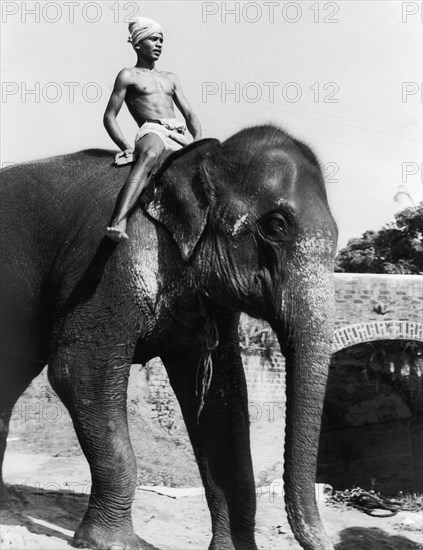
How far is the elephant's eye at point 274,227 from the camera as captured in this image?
4.96 m

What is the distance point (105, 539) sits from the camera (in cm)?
508

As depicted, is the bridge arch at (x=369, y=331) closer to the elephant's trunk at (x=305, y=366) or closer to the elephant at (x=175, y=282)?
the elephant at (x=175, y=282)

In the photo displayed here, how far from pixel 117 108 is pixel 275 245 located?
130 centimetres

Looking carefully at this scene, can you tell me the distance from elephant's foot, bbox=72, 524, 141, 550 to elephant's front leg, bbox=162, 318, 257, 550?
2.44ft

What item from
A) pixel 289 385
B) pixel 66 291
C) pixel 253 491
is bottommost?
pixel 253 491

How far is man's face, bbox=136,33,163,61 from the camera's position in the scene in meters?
5.52

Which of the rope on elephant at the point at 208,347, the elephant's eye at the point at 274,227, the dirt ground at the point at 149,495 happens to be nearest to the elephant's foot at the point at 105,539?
the dirt ground at the point at 149,495

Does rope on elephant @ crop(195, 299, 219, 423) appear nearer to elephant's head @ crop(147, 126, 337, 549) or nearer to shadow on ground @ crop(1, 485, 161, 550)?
elephant's head @ crop(147, 126, 337, 549)

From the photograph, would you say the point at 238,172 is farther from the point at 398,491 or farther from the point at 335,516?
the point at 398,491

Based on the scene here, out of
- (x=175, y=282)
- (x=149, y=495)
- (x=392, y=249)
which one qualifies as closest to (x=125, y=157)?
(x=175, y=282)

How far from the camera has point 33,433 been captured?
46.3ft

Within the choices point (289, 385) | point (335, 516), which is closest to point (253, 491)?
point (289, 385)

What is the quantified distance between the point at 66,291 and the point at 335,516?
287 inches

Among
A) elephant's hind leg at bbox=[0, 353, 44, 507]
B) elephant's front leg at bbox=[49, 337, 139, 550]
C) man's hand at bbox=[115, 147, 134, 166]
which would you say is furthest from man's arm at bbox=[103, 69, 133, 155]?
elephant's hind leg at bbox=[0, 353, 44, 507]
